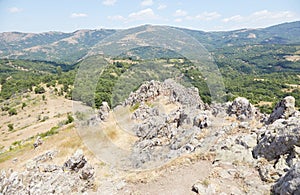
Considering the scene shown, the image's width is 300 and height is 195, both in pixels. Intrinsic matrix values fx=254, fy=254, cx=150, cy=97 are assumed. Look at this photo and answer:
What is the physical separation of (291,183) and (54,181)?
45.0 feet

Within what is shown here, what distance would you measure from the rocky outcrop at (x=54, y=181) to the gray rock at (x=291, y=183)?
1155 cm

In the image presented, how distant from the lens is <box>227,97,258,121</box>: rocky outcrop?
81.8ft

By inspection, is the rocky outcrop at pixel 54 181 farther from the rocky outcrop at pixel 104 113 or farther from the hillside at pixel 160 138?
the rocky outcrop at pixel 104 113

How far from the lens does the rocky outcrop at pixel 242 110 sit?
982 inches

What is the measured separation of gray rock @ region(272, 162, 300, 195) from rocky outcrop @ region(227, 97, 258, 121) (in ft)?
42.8

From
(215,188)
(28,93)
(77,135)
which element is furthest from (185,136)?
(28,93)

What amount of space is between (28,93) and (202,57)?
292 ft

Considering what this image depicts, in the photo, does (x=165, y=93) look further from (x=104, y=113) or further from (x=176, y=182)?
(x=176, y=182)

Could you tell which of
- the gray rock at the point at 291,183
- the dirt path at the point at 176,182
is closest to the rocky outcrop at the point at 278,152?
the gray rock at the point at 291,183

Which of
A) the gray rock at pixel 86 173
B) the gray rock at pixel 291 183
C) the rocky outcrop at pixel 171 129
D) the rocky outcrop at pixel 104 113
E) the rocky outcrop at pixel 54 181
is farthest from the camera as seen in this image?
the rocky outcrop at pixel 104 113

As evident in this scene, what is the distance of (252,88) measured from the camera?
5827 inches

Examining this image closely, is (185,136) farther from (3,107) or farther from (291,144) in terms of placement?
(3,107)

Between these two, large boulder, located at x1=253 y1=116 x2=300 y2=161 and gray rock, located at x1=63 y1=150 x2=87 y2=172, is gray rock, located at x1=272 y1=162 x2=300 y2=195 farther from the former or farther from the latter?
gray rock, located at x1=63 y1=150 x2=87 y2=172

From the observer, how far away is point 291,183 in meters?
11.3
